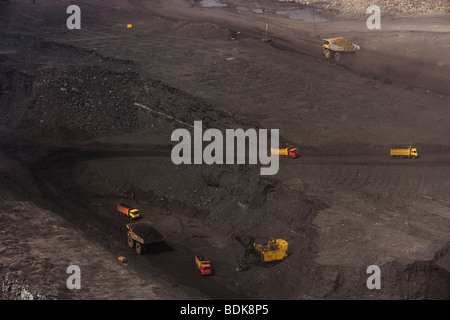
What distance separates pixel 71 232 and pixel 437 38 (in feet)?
141

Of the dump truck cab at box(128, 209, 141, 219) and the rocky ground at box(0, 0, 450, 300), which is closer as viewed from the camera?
the rocky ground at box(0, 0, 450, 300)

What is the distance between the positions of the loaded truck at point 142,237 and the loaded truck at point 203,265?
2434mm

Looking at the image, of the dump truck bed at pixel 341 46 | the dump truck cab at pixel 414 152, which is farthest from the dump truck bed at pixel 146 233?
the dump truck bed at pixel 341 46

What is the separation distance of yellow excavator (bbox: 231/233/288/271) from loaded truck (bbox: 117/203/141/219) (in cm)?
769

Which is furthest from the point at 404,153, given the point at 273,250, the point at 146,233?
the point at 146,233

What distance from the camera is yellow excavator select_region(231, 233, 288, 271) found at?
2586 centimetres

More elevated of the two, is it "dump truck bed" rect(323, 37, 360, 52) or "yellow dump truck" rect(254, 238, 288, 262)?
"dump truck bed" rect(323, 37, 360, 52)

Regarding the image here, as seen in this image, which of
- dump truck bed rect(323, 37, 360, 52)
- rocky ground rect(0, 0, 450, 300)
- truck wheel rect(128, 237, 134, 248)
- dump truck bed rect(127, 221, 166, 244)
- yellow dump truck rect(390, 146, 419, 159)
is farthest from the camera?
dump truck bed rect(323, 37, 360, 52)

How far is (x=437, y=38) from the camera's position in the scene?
53.0 meters

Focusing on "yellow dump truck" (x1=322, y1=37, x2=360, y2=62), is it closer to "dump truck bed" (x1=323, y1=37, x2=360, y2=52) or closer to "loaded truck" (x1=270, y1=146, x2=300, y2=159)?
"dump truck bed" (x1=323, y1=37, x2=360, y2=52)

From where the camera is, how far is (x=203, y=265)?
25.5 m

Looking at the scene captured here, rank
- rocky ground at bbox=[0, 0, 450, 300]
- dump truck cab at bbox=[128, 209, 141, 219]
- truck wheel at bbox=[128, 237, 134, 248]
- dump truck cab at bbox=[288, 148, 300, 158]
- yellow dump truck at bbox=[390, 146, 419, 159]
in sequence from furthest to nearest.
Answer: dump truck cab at bbox=[288, 148, 300, 158] → yellow dump truck at bbox=[390, 146, 419, 159] → dump truck cab at bbox=[128, 209, 141, 219] → truck wheel at bbox=[128, 237, 134, 248] → rocky ground at bbox=[0, 0, 450, 300]

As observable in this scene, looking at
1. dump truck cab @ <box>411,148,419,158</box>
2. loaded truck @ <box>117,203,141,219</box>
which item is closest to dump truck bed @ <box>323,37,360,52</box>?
dump truck cab @ <box>411,148,419,158</box>

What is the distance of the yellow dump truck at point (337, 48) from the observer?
49691 mm
